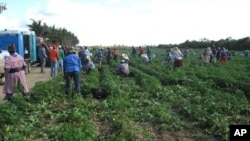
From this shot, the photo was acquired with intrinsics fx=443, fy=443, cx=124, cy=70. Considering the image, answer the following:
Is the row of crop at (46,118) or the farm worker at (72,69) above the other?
the farm worker at (72,69)

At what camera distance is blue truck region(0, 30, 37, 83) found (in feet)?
85.0

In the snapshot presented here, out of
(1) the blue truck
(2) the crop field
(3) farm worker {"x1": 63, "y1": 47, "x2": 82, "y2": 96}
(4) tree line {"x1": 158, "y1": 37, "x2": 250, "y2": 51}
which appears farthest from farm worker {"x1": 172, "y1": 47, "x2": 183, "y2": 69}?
(4) tree line {"x1": 158, "y1": 37, "x2": 250, "y2": 51}

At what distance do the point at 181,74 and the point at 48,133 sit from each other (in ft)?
49.4

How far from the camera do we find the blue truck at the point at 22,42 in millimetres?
25906

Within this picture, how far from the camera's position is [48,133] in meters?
9.51

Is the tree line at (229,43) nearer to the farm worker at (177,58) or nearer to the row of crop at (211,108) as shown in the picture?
the farm worker at (177,58)

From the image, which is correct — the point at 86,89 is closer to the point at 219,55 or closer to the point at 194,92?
the point at 194,92

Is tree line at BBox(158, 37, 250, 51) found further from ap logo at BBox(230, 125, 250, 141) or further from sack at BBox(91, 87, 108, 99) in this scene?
ap logo at BBox(230, 125, 250, 141)

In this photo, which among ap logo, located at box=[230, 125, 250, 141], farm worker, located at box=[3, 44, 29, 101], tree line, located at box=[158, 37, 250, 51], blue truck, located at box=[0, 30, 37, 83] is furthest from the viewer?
tree line, located at box=[158, 37, 250, 51]

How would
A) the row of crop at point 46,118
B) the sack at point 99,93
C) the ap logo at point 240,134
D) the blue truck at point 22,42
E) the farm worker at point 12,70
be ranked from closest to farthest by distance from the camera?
the ap logo at point 240,134, the row of crop at point 46,118, the farm worker at point 12,70, the sack at point 99,93, the blue truck at point 22,42

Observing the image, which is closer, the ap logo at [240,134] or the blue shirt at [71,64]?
the ap logo at [240,134]

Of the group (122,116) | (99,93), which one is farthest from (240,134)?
(99,93)

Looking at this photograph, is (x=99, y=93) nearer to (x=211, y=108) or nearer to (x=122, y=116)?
(x=211, y=108)

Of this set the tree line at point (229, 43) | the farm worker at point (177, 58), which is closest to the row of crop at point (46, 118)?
the farm worker at point (177, 58)
